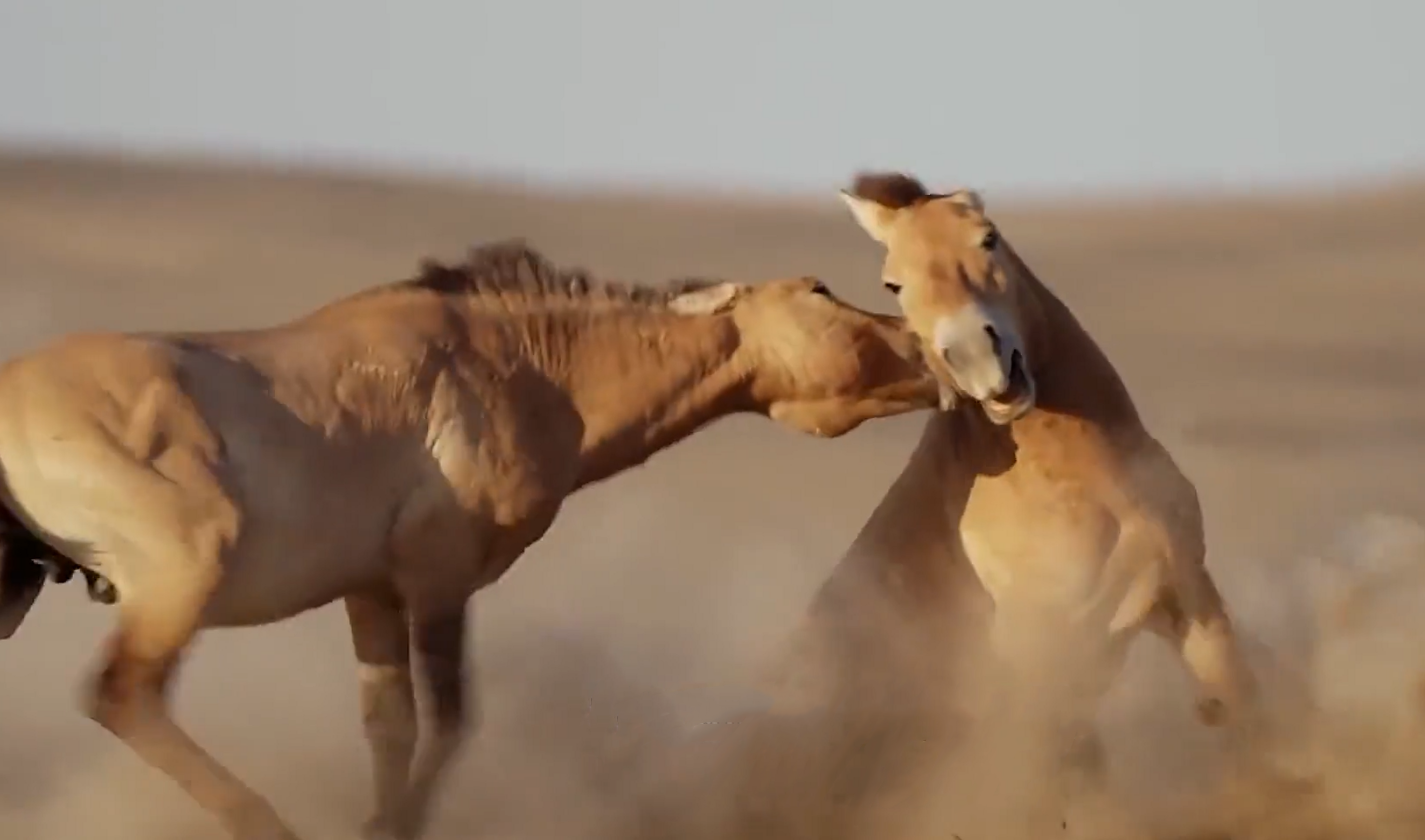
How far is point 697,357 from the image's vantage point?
6500 mm

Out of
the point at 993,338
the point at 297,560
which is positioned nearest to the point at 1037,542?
the point at 993,338

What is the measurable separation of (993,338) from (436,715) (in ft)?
6.16

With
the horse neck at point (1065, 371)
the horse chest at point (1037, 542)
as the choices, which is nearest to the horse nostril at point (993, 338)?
the horse neck at point (1065, 371)

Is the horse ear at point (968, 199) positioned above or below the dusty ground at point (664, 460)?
above

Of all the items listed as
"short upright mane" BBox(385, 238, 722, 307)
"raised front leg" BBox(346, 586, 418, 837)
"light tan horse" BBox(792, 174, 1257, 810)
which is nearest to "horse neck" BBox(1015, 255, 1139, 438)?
"light tan horse" BBox(792, 174, 1257, 810)

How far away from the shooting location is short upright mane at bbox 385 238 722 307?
6.49m

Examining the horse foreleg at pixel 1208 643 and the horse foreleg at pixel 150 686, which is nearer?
the horse foreleg at pixel 150 686

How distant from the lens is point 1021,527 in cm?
683

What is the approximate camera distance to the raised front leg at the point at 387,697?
648 centimetres

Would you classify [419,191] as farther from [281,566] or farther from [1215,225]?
[281,566]

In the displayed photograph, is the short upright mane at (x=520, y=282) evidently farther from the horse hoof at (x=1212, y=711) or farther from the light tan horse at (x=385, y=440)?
the horse hoof at (x=1212, y=711)

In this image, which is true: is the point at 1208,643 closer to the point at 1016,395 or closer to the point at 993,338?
the point at 1016,395

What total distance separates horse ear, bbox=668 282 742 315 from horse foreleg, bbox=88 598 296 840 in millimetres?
1733

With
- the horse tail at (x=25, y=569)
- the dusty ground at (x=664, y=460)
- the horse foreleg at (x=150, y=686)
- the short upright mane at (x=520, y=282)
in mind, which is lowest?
the dusty ground at (x=664, y=460)
